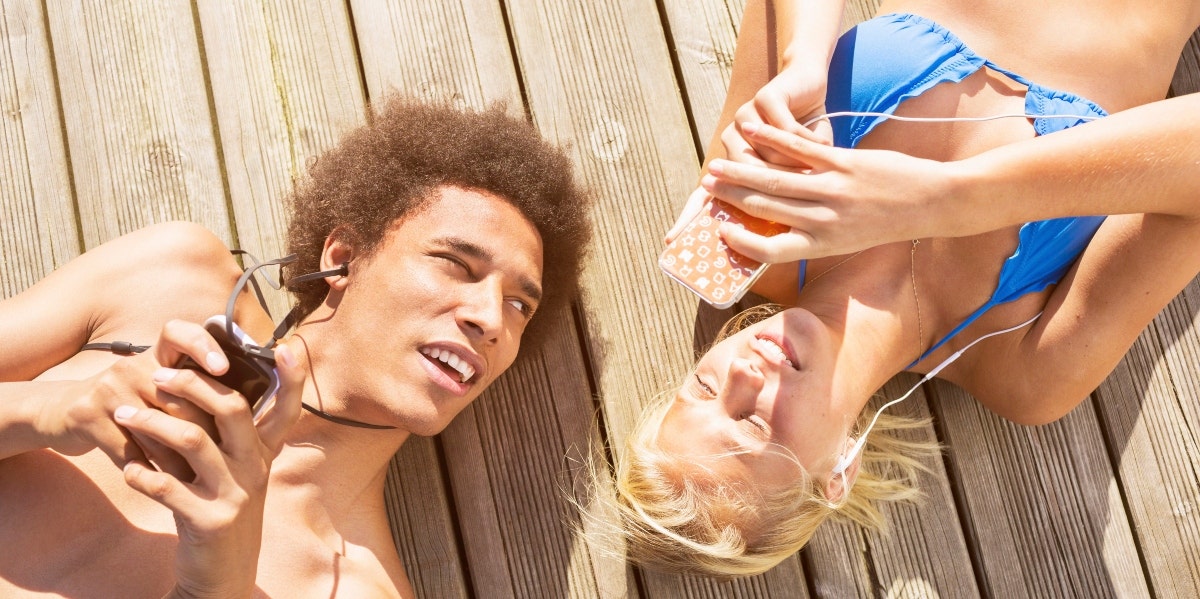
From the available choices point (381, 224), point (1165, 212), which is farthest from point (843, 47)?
point (381, 224)

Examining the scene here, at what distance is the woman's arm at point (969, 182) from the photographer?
172 cm

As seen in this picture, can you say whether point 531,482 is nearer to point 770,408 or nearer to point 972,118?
point 770,408

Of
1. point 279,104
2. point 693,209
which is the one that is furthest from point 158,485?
point 279,104

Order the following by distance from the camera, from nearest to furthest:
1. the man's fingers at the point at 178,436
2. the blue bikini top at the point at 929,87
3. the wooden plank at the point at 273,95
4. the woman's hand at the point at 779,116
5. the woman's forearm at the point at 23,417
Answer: the man's fingers at the point at 178,436, the woman's forearm at the point at 23,417, the woman's hand at the point at 779,116, the blue bikini top at the point at 929,87, the wooden plank at the point at 273,95

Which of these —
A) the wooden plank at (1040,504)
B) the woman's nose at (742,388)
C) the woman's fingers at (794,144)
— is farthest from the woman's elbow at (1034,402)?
the woman's fingers at (794,144)

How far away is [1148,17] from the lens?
204 cm

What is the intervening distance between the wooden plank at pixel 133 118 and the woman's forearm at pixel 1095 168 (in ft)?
6.89

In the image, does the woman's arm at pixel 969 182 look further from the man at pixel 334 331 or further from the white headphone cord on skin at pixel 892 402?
the man at pixel 334 331

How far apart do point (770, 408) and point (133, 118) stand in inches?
81.1

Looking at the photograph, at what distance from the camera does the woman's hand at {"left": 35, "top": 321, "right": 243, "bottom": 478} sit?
1334mm

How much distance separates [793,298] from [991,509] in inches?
34.4

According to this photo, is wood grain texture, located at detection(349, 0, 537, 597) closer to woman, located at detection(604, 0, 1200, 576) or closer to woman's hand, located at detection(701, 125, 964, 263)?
woman, located at detection(604, 0, 1200, 576)

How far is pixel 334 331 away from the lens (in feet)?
6.40

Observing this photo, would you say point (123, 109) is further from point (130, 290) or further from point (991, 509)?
point (991, 509)
